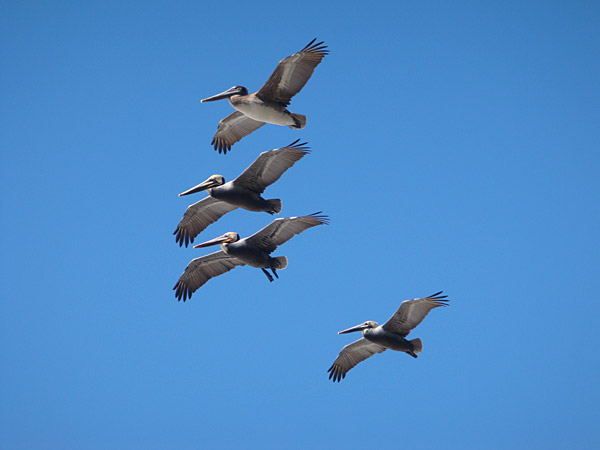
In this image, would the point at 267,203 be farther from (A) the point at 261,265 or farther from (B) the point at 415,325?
(B) the point at 415,325

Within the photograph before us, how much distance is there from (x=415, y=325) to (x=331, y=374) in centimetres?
303

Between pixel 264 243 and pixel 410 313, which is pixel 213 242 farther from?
pixel 410 313

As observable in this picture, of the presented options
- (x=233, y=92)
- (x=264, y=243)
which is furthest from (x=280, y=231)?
(x=233, y=92)

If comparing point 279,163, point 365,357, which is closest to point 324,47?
point 279,163

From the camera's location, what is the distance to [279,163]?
55.4ft

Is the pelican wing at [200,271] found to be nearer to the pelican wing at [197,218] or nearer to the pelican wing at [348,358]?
the pelican wing at [197,218]

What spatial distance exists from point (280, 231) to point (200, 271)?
2.55m

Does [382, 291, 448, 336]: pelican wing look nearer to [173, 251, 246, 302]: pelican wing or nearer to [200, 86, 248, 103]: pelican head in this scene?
[173, 251, 246, 302]: pelican wing

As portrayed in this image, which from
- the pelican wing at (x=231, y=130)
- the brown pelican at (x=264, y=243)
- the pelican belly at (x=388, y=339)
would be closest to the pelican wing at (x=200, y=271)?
the brown pelican at (x=264, y=243)

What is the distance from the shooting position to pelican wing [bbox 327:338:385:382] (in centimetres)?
1931

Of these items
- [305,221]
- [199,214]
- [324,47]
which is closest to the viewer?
[324,47]

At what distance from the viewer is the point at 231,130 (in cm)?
1939

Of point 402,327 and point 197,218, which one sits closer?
point 402,327

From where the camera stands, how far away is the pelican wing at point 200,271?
1844 centimetres
